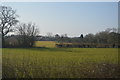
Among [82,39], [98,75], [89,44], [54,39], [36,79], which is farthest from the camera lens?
[54,39]

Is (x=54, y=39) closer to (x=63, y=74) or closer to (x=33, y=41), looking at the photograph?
(x=33, y=41)

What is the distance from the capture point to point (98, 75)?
6324mm

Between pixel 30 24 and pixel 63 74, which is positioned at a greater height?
pixel 30 24

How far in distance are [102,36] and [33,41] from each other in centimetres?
2122

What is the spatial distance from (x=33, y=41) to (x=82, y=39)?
610 inches

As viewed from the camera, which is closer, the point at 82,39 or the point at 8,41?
the point at 8,41

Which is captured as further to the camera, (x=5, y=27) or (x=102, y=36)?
(x=102, y=36)

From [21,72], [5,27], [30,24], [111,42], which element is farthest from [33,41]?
[21,72]

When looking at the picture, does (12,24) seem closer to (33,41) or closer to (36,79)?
(33,41)

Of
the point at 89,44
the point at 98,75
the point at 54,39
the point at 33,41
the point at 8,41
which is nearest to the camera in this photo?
the point at 98,75

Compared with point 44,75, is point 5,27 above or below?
above

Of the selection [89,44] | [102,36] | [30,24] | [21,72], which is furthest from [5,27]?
[21,72]

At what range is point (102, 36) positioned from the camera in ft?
155

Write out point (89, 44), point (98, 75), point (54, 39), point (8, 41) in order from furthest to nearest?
1. point (54, 39)
2. point (89, 44)
3. point (8, 41)
4. point (98, 75)
